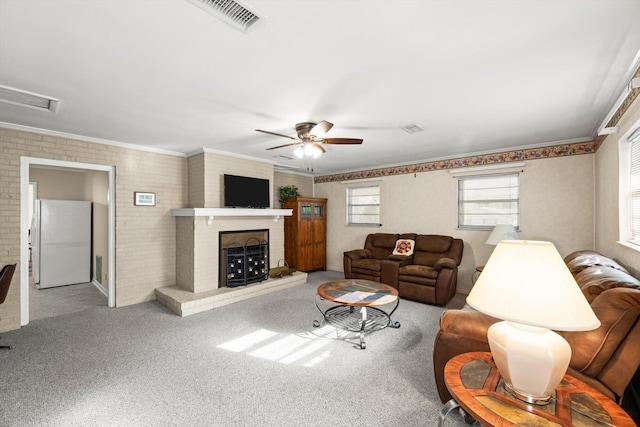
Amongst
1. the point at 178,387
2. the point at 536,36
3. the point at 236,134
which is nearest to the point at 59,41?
the point at 236,134

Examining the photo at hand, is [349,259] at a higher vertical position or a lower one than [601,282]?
lower

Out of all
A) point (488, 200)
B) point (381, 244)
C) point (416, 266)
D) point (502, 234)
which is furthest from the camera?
point (381, 244)

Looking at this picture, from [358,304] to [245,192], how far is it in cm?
301

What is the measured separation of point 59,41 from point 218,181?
3064 millimetres

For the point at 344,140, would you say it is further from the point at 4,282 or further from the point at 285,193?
the point at 4,282

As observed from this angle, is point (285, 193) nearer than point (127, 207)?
No

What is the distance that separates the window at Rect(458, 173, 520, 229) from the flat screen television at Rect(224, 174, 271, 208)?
144 inches

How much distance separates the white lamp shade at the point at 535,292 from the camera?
1124 mm

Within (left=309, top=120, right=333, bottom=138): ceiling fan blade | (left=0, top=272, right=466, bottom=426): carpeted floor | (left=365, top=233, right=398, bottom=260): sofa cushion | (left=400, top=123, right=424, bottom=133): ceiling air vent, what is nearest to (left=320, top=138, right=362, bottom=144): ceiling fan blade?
(left=309, top=120, right=333, bottom=138): ceiling fan blade

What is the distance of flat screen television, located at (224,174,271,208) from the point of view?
4812mm

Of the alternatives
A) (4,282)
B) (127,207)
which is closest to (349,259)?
(127,207)

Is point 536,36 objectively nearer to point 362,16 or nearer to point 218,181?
point 362,16

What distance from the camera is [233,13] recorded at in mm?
1514

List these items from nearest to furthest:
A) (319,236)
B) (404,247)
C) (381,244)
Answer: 1. (404,247)
2. (381,244)
3. (319,236)
